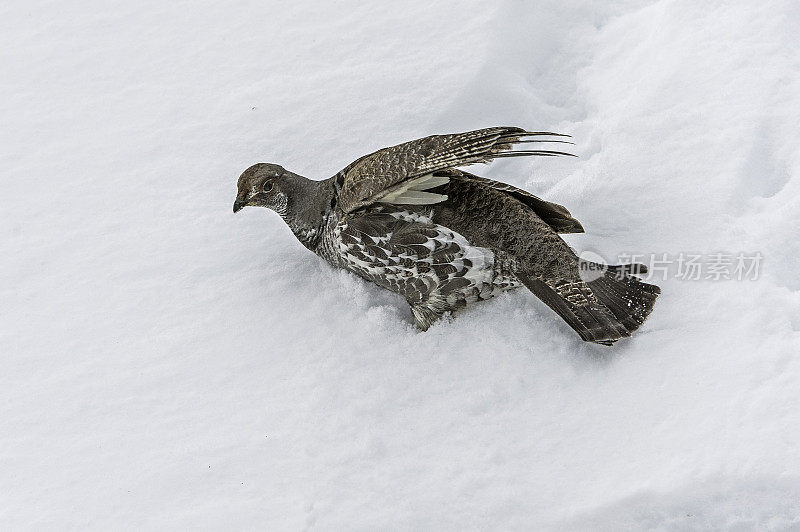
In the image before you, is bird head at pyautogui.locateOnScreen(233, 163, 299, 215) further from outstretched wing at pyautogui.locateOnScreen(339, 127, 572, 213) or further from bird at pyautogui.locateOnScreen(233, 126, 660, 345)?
outstretched wing at pyautogui.locateOnScreen(339, 127, 572, 213)

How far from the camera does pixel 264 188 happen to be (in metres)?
3.79

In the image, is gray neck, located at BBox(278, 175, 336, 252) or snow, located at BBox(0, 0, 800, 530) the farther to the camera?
gray neck, located at BBox(278, 175, 336, 252)

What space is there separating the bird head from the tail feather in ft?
4.20

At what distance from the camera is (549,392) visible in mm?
3326

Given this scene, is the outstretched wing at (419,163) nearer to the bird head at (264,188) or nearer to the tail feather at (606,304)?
the bird head at (264,188)

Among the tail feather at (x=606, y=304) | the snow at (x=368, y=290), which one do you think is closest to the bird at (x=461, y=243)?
the tail feather at (x=606, y=304)

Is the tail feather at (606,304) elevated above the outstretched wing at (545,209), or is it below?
below

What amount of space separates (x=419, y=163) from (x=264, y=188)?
92cm

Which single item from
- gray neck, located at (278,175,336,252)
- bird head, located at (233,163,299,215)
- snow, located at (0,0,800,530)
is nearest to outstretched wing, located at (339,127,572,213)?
gray neck, located at (278,175,336,252)

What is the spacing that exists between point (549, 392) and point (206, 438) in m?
1.55

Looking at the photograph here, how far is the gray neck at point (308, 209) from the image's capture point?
3.79 meters

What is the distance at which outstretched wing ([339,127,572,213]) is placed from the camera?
3.28m

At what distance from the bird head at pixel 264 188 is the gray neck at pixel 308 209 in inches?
1.4

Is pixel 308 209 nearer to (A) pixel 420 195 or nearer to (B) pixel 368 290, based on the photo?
(B) pixel 368 290
